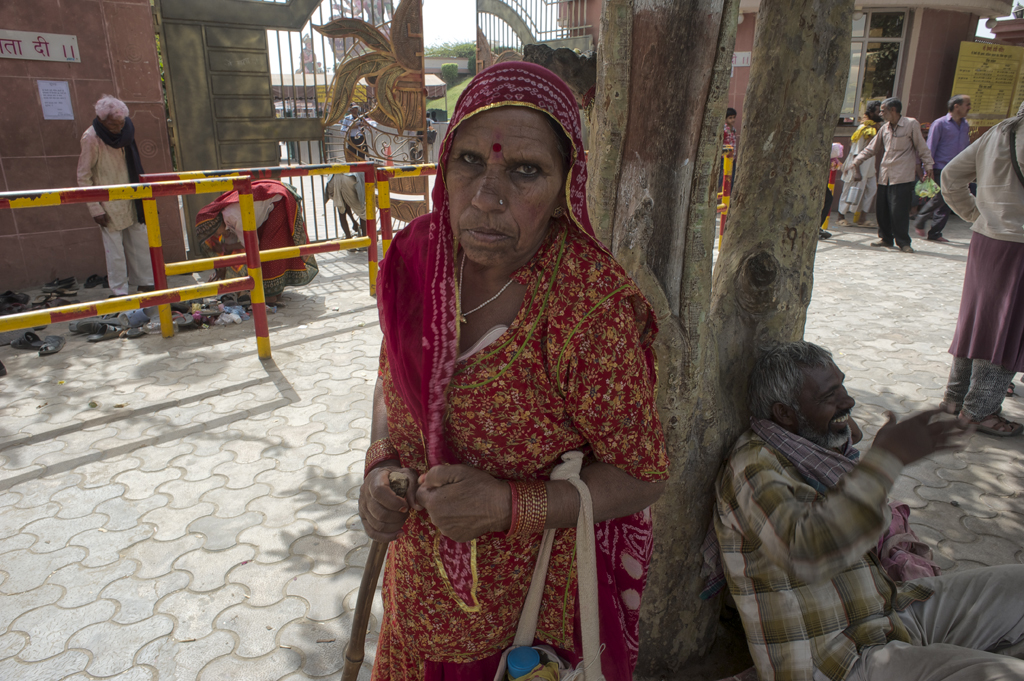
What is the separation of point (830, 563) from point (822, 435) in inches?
23.0

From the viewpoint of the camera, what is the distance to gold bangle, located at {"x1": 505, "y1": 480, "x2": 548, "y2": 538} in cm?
124

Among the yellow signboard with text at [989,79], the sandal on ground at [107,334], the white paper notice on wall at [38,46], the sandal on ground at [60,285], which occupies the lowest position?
the sandal on ground at [107,334]

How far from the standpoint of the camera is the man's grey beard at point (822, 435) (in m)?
2.15

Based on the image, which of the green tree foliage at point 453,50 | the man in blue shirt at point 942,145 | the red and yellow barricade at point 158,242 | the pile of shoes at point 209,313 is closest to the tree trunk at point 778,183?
the red and yellow barricade at point 158,242

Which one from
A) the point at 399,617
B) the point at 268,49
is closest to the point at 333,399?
the point at 399,617

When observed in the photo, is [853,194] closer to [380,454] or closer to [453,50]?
[380,454]

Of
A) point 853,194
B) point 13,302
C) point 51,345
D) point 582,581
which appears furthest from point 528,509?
point 853,194

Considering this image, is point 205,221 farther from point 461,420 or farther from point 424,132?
point 461,420

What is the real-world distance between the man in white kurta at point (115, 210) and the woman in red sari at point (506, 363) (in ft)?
20.0

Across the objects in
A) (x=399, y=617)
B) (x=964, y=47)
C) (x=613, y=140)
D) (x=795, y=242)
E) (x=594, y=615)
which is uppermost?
(x=964, y=47)

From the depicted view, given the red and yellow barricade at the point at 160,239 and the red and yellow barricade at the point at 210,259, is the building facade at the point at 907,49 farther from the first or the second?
the red and yellow barricade at the point at 210,259

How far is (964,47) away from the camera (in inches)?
525

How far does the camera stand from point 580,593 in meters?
1.37

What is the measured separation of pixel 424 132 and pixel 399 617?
8871 millimetres
